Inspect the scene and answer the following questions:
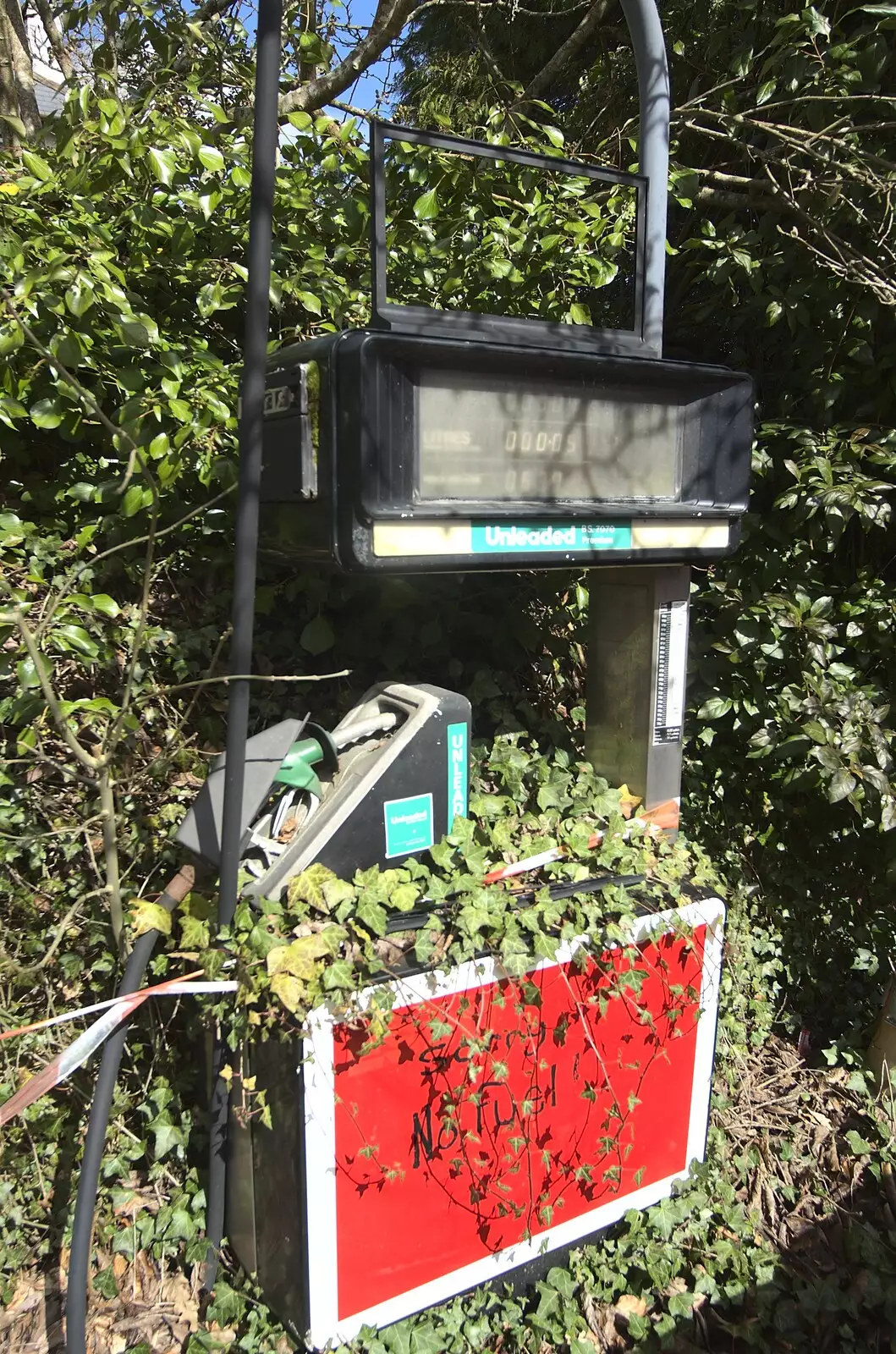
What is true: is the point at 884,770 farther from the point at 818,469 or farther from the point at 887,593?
the point at 818,469

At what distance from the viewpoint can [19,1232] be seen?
6.44ft

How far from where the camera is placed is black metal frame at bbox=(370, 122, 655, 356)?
5.13 feet

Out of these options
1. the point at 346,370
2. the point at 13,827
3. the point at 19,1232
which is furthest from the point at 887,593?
the point at 19,1232

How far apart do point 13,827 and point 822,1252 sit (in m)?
2.36

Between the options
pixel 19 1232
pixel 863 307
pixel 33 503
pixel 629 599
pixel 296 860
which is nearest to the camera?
pixel 296 860

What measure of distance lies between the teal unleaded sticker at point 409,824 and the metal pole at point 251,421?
319mm

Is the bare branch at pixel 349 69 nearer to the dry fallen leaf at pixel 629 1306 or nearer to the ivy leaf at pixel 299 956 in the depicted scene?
the ivy leaf at pixel 299 956

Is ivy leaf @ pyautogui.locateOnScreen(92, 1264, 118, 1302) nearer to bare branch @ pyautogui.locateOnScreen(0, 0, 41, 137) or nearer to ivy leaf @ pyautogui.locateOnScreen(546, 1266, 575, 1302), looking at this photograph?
ivy leaf @ pyautogui.locateOnScreen(546, 1266, 575, 1302)

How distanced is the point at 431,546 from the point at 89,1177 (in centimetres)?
127

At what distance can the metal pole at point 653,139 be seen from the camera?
1.95m

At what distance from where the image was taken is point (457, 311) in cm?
160

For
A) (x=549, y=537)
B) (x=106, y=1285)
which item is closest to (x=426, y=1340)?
(x=106, y=1285)

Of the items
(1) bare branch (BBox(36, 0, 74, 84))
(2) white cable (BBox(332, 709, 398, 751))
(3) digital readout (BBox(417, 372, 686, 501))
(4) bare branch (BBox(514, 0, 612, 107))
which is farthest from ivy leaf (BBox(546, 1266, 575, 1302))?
(1) bare branch (BBox(36, 0, 74, 84))

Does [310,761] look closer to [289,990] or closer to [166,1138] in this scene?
[289,990]
